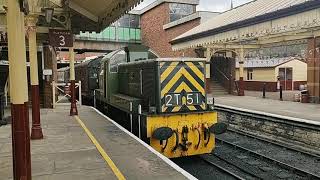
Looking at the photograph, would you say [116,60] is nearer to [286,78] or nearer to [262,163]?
[262,163]

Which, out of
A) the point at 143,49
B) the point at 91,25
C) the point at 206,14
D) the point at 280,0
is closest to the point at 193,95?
the point at 143,49

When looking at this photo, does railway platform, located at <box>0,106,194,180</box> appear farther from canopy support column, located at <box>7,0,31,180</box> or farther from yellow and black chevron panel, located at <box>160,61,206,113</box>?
canopy support column, located at <box>7,0,31,180</box>

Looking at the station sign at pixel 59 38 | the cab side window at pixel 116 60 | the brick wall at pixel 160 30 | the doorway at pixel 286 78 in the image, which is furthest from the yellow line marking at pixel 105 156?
the doorway at pixel 286 78

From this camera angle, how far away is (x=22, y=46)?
392 centimetres

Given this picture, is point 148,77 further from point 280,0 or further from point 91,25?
point 280,0

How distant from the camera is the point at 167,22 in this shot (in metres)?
30.8

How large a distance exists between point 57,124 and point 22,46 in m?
7.35

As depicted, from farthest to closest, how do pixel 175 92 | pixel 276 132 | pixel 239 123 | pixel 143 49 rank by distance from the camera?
pixel 239 123 < pixel 276 132 < pixel 143 49 < pixel 175 92

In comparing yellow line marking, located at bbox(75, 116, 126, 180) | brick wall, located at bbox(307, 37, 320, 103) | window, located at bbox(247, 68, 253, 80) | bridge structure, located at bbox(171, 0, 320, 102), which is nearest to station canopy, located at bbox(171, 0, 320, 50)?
bridge structure, located at bbox(171, 0, 320, 102)

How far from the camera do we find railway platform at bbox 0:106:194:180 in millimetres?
5520

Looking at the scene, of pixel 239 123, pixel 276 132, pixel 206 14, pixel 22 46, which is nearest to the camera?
pixel 22 46

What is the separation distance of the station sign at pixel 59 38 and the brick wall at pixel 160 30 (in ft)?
54.3

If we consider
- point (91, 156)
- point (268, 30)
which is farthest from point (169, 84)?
point (268, 30)

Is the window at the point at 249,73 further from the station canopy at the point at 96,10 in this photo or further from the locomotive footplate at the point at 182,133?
the locomotive footplate at the point at 182,133
